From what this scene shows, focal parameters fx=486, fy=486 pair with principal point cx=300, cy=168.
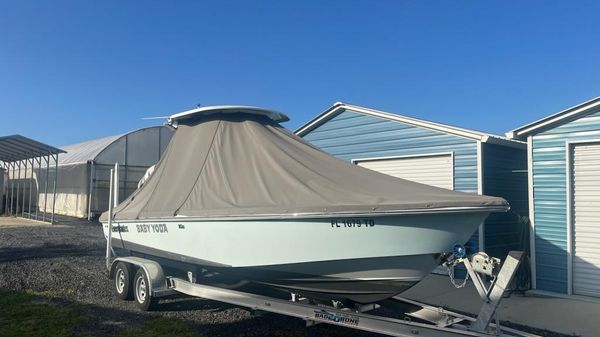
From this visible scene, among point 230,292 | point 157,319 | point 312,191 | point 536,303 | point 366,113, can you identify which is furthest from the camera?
point 366,113

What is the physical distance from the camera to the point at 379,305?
6211 mm

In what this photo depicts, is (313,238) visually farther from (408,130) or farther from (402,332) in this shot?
(408,130)

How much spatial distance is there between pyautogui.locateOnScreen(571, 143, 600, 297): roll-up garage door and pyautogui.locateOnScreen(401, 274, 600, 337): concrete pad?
433mm

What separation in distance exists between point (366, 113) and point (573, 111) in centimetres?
481

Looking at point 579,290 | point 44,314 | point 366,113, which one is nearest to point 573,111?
point 579,290

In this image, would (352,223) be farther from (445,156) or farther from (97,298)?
(445,156)

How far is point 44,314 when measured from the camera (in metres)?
6.99

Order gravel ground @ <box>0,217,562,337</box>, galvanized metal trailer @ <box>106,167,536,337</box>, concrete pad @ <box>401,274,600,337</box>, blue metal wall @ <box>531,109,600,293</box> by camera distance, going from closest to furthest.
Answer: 1. galvanized metal trailer @ <box>106,167,536,337</box>
2. gravel ground @ <box>0,217,562,337</box>
3. concrete pad @ <box>401,274,600,337</box>
4. blue metal wall @ <box>531,109,600,293</box>

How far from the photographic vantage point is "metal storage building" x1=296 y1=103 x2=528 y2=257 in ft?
33.7

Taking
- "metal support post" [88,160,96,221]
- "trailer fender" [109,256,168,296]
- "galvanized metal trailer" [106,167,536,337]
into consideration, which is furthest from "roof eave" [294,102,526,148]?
"metal support post" [88,160,96,221]

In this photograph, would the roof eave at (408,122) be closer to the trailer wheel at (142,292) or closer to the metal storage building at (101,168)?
the trailer wheel at (142,292)

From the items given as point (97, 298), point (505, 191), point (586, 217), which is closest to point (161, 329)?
point (97, 298)

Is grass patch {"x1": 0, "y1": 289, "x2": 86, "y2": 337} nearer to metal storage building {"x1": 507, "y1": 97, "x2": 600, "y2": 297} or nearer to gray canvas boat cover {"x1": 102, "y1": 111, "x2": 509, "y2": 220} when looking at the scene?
gray canvas boat cover {"x1": 102, "y1": 111, "x2": 509, "y2": 220}

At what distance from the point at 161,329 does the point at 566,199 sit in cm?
740
